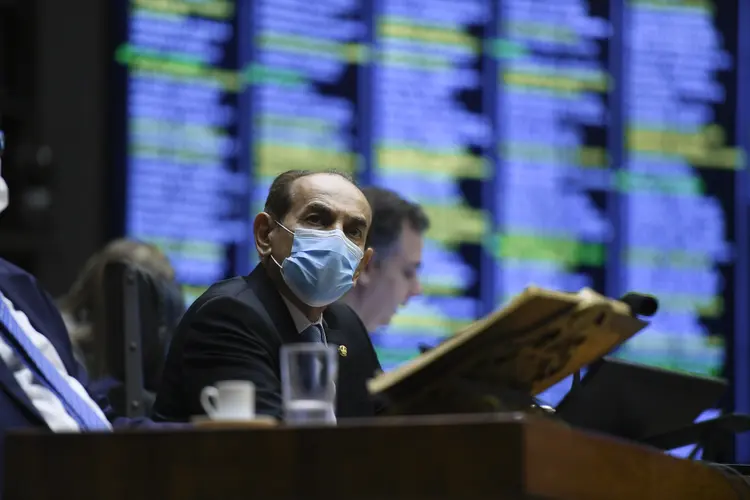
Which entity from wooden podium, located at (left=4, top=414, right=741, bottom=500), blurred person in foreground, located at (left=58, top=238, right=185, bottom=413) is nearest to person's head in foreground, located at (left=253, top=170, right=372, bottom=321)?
blurred person in foreground, located at (left=58, top=238, right=185, bottom=413)

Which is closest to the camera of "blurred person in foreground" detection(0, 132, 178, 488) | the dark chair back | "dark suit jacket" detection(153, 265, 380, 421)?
"dark suit jacket" detection(153, 265, 380, 421)

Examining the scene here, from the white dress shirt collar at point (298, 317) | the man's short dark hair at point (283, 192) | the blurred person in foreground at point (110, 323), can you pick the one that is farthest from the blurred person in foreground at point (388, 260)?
A: the white dress shirt collar at point (298, 317)

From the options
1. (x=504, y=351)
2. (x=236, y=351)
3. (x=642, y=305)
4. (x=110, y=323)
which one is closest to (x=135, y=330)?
(x=110, y=323)

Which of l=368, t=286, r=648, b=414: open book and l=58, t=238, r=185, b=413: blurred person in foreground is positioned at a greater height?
l=368, t=286, r=648, b=414: open book

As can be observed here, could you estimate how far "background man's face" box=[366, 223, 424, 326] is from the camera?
4195 millimetres

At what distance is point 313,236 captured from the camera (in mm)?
2779

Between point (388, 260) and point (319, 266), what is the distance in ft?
5.06

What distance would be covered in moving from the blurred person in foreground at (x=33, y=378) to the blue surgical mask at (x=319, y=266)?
0.40 meters

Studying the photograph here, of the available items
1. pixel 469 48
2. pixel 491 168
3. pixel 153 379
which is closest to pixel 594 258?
pixel 491 168

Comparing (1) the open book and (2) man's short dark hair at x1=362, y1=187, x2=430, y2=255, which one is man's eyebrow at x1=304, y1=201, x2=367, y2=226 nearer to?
(1) the open book

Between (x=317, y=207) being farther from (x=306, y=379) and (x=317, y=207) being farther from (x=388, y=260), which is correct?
(x=388, y=260)

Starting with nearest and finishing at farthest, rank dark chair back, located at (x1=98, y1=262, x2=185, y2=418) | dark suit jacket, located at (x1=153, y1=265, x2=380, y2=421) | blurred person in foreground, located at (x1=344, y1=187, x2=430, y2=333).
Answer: dark suit jacket, located at (x1=153, y1=265, x2=380, y2=421) < dark chair back, located at (x1=98, y1=262, x2=185, y2=418) < blurred person in foreground, located at (x1=344, y1=187, x2=430, y2=333)

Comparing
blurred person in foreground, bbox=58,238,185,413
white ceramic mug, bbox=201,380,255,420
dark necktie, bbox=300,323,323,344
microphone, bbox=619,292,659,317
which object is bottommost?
blurred person in foreground, bbox=58,238,185,413

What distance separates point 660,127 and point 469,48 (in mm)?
863
